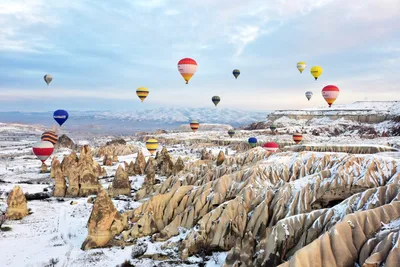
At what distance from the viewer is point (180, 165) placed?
177 ft

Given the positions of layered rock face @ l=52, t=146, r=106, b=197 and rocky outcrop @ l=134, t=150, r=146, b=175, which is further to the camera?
rocky outcrop @ l=134, t=150, r=146, b=175

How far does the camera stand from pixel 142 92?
6794cm

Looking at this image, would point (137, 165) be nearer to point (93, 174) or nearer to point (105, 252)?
point (93, 174)

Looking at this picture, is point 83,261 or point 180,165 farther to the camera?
point 180,165

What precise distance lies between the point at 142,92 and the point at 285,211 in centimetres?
4991

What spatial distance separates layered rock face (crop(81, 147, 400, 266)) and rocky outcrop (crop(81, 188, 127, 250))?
974 millimetres

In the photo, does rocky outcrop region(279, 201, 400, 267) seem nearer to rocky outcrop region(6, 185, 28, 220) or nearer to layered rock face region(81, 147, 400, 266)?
layered rock face region(81, 147, 400, 266)

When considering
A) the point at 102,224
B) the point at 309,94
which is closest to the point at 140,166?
the point at 102,224

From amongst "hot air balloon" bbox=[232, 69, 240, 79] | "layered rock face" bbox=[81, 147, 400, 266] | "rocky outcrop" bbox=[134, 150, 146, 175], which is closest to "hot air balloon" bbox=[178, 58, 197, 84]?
"rocky outcrop" bbox=[134, 150, 146, 175]

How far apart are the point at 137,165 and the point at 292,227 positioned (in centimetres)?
4139

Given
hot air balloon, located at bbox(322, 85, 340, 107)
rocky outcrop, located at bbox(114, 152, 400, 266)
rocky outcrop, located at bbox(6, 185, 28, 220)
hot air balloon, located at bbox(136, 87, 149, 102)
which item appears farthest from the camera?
hot air balloon, located at bbox(136, 87, 149, 102)

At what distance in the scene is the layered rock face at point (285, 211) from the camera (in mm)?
15578

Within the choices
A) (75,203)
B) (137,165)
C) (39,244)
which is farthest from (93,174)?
(39,244)

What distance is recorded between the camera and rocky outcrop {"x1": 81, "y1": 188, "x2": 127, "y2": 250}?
2573cm
